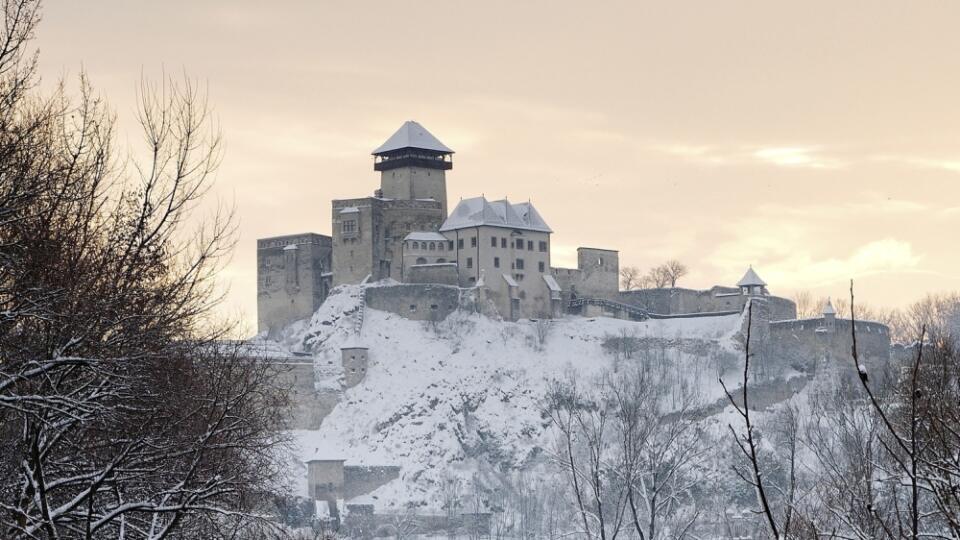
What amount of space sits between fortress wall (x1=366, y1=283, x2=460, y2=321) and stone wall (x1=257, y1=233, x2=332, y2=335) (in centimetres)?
480

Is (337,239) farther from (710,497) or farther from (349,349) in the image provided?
(710,497)

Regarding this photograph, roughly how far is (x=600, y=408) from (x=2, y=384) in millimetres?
66740

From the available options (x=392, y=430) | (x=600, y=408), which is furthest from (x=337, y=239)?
(x=600, y=408)

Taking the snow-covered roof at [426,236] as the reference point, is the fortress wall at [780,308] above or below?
below

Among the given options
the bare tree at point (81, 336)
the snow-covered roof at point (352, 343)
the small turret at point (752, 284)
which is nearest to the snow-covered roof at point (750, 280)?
the small turret at point (752, 284)

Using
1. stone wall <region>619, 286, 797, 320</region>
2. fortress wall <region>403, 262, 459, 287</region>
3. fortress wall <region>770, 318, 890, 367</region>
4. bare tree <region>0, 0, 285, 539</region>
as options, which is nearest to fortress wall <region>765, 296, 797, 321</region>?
stone wall <region>619, 286, 797, 320</region>

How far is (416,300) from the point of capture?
3049 inches

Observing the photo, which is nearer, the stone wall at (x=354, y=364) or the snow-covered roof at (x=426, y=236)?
the stone wall at (x=354, y=364)

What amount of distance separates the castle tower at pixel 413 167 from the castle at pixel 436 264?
0.18ft

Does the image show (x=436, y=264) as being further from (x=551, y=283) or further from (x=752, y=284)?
(x=752, y=284)

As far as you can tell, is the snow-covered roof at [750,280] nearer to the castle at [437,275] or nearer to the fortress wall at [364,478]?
the castle at [437,275]

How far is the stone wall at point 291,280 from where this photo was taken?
80938 mm

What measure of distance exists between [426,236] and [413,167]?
5110 mm

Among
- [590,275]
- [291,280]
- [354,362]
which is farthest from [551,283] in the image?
[291,280]
